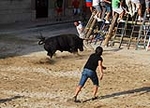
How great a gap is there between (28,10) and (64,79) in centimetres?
1715

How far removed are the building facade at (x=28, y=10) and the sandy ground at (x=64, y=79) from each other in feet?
31.2

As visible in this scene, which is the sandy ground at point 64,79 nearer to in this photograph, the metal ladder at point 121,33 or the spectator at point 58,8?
the metal ladder at point 121,33

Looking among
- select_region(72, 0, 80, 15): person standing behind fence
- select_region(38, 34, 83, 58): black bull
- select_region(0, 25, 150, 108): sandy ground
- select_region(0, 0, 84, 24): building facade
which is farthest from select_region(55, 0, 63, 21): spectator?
select_region(38, 34, 83, 58): black bull

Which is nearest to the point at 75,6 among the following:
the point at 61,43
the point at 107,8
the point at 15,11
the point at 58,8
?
the point at 58,8

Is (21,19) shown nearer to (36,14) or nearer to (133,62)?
(36,14)

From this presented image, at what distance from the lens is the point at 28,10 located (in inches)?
1197

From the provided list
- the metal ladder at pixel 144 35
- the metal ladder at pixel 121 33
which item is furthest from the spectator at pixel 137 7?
the metal ladder at pixel 121 33

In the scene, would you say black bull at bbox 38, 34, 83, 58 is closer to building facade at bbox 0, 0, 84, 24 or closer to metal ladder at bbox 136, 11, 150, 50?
metal ladder at bbox 136, 11, 150, 50

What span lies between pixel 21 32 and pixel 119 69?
10509 mm

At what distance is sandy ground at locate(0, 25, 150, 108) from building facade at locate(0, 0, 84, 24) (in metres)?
9.51

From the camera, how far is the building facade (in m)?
28.6

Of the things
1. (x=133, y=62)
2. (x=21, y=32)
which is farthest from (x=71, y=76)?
(x=21, y=32)

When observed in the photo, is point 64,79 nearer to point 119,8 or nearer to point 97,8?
point 97,8

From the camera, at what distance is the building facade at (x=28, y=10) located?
28.6m
